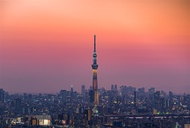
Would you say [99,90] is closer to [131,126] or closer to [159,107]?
[159,107]

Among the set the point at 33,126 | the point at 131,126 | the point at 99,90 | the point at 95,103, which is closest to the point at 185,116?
the point at 131,126

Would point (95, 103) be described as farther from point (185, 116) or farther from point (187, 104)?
point (185, 116)

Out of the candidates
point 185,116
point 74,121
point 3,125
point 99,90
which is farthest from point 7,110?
point 99,90

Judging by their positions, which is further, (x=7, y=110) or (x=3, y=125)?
(x=7, y=110)

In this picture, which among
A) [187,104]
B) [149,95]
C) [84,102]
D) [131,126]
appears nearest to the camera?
[131,126]

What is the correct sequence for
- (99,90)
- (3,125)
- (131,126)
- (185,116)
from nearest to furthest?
(3,125)
(131,126)
(185,116)
(99,90)

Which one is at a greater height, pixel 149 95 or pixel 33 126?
pixel 149 95
